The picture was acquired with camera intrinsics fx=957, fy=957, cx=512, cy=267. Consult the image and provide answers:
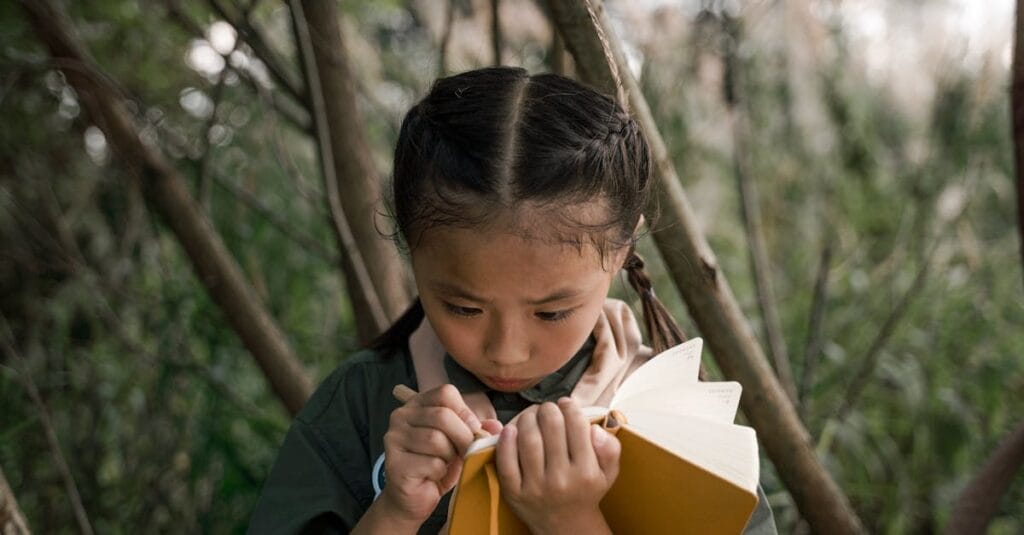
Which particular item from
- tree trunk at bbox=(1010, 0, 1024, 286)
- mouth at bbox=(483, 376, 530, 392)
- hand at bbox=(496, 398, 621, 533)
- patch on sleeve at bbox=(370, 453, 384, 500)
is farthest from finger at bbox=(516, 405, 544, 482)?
tree trunk at bbox=(1010, 0, 1024, 286)

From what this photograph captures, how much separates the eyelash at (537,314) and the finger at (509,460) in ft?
0.60

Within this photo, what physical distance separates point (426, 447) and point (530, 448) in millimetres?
124

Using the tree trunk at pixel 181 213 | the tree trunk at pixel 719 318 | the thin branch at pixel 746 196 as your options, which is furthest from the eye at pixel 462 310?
the thin branch at pixel 746 196

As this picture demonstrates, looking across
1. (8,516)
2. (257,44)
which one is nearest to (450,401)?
(8,516)

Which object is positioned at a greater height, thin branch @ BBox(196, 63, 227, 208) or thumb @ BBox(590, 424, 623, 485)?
thin branch @ BBox(196, 63, 227, 208)

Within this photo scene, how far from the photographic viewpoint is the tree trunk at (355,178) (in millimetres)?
1907

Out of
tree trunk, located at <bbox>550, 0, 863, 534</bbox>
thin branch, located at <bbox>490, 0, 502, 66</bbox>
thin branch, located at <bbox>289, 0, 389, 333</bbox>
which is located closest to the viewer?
tree trunk, located at <bbox>550, 0, 863, 534</bbox>

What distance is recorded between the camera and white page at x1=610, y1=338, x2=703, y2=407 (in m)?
1.02

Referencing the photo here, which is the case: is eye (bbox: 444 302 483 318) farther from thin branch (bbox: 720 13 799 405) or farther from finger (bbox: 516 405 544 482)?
thin branch (bbox: 720 13 799 405)

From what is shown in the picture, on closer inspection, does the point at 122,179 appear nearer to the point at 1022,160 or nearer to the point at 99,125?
the point at 99,125

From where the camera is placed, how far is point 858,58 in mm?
3355

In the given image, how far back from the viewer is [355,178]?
192cm

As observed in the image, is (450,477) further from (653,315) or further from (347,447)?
(653,315)

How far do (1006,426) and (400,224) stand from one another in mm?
2079
